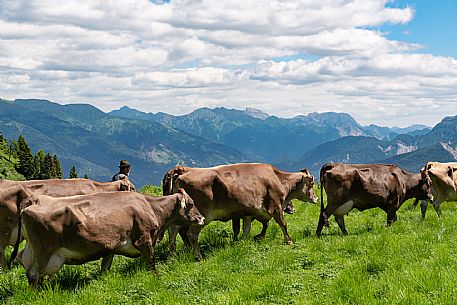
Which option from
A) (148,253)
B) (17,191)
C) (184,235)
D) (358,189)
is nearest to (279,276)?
(148,253)

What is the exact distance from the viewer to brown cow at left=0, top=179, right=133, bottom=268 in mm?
13547

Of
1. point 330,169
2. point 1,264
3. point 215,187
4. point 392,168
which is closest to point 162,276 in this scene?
point 215,187

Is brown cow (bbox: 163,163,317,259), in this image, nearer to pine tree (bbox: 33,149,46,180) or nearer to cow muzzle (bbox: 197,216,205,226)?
cow muzzle (bbox: 197,216,205,226)

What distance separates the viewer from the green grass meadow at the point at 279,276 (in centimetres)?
867

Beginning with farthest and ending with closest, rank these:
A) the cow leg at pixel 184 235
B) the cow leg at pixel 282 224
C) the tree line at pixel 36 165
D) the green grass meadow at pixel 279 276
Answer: the tree line at pixel 36 165 → the cow leg at pixel 282 224 → the cow leg at pixel 184 235 → the green grass meadow at pixel 279 276

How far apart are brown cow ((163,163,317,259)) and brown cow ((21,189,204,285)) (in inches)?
75.1

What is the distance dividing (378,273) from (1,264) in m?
9.98

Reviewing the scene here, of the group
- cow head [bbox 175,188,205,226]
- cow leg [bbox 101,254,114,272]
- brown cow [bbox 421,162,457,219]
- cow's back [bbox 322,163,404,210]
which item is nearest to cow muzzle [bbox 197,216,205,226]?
cow head [bbox 175,188,205,226]

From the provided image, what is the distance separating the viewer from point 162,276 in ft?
35.8

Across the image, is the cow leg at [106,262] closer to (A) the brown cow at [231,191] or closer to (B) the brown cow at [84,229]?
(B) the brown cow at [84,229]

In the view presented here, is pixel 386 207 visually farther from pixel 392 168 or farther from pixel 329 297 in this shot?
pixel 329 297

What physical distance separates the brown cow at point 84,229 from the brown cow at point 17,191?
3.39 m

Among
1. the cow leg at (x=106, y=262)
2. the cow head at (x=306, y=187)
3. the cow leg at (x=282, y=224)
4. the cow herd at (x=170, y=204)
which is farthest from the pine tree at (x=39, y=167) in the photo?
the cow leg at (x=106, y=262)

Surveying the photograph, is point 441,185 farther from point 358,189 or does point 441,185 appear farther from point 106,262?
point 106,262
